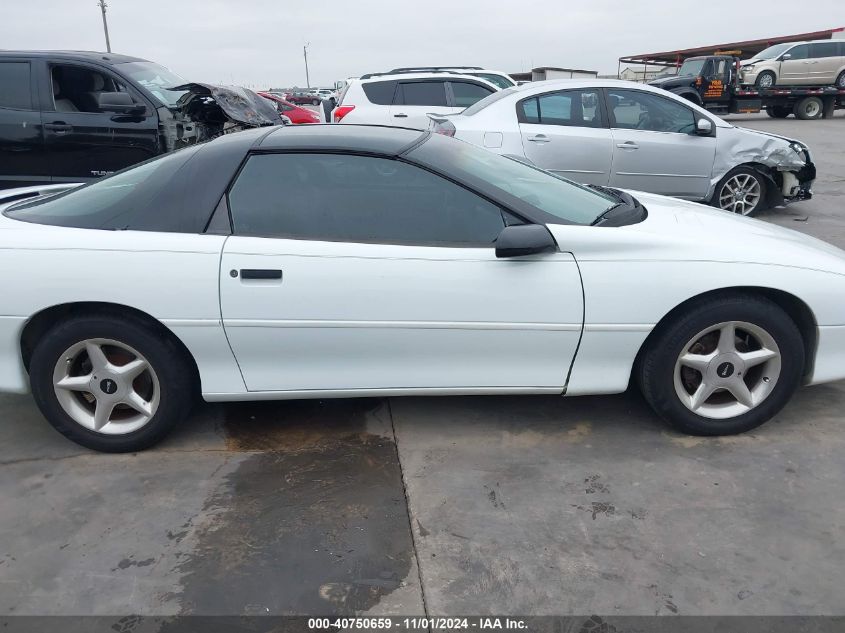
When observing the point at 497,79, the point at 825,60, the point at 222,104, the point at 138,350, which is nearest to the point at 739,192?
the point at 222,104

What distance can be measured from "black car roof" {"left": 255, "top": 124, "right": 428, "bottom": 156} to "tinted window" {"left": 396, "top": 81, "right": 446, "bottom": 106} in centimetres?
677

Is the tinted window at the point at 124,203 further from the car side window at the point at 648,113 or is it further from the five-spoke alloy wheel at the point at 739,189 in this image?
the five-spoke alloy wheel at the point at 739,189

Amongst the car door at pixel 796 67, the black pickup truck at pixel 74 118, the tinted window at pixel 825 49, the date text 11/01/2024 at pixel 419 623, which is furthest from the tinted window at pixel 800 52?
the date text 11/01/2024 at pixel 419 623

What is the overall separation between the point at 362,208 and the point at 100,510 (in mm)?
1627

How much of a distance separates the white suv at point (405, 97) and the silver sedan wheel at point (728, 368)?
22.6ft

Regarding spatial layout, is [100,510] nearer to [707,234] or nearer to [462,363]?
[462,363]

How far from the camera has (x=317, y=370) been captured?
116 inches

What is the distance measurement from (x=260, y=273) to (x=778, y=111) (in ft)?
78.9

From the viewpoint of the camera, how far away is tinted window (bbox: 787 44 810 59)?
2097 cm

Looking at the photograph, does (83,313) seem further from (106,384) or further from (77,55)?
(77,55)

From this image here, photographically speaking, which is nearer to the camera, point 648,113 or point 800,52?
point 648,113

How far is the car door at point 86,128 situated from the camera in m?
6.35

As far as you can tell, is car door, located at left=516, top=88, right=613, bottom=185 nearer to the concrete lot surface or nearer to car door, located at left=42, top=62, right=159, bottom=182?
car door, located at left=42, top=62, right=159, bottom=182

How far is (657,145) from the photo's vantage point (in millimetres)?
6844
